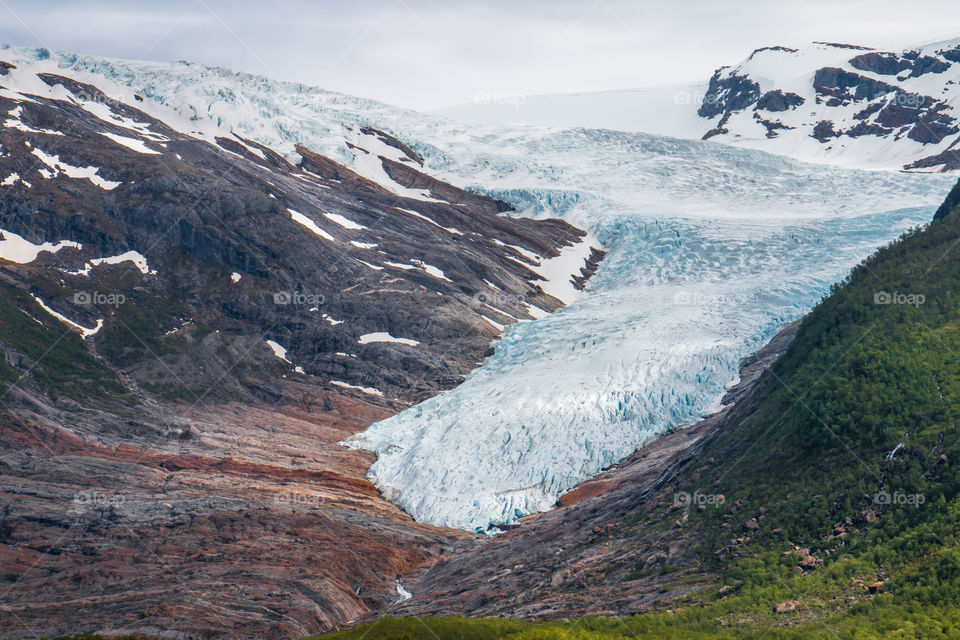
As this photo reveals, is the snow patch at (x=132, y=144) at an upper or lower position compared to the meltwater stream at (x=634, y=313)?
upper

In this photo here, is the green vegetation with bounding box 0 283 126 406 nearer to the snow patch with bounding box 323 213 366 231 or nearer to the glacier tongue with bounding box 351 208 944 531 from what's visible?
the glacier tongue with bounding box 351 208 944 531

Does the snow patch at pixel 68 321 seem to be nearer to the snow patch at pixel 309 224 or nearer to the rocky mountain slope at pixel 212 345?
the rocky mountain slope at pixel 212 345

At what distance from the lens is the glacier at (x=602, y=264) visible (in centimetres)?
5197

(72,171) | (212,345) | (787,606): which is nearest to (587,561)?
(787,606)

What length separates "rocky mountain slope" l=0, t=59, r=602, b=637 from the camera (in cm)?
3972

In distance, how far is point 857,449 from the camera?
2827 cm

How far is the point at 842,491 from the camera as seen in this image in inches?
1064

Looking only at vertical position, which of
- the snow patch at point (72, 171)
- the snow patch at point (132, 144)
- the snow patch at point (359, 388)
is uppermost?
the snow patch at point (132, 144)

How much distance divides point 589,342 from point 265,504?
89.7 ft

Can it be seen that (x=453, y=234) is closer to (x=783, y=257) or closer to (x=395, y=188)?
(x=395, y=188)

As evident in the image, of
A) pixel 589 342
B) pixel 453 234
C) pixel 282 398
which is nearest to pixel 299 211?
pixel 453 234

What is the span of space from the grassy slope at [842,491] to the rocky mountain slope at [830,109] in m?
102

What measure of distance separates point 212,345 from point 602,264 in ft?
130

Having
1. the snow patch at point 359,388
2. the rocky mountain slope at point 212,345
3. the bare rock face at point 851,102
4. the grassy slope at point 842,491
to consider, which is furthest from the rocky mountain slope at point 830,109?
the grassy slope at point 842,491
